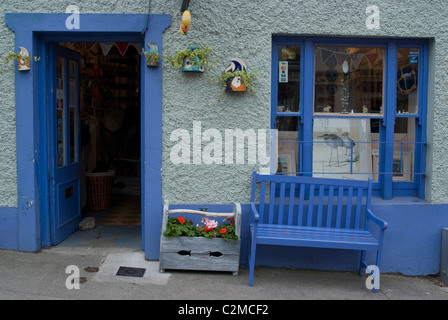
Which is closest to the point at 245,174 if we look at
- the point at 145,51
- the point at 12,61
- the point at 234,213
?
the point at 234,213

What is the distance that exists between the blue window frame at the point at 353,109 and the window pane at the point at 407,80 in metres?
0.01

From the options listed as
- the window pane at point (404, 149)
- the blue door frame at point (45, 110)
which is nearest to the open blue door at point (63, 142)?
the blue door frame at point (45, 110)

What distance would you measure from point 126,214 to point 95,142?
1.93 meters

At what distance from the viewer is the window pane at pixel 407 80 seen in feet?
17.7

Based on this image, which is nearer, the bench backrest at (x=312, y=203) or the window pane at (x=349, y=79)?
the bench backrest at (x=312, y=203)

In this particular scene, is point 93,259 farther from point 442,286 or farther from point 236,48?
point 442,286

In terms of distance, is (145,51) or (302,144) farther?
(302,144)

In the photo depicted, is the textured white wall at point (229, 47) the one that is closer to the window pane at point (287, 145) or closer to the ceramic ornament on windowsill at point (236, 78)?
the ceramic ornament on windowsill at point (236, 78)

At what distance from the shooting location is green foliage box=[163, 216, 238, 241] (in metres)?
4.75

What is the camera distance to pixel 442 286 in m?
5.09

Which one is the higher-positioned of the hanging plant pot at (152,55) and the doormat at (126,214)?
the hanging plant pot at (152,55)

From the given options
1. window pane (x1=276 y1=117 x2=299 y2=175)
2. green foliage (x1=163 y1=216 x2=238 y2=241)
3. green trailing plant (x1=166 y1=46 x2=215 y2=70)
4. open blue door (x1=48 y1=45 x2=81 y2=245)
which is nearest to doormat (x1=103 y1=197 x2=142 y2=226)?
open blue door (x1=48 y1=45 x2=81 y2=245)

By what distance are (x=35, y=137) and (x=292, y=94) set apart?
2996mm

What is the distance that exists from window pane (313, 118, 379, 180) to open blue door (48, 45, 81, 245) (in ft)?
10.3
